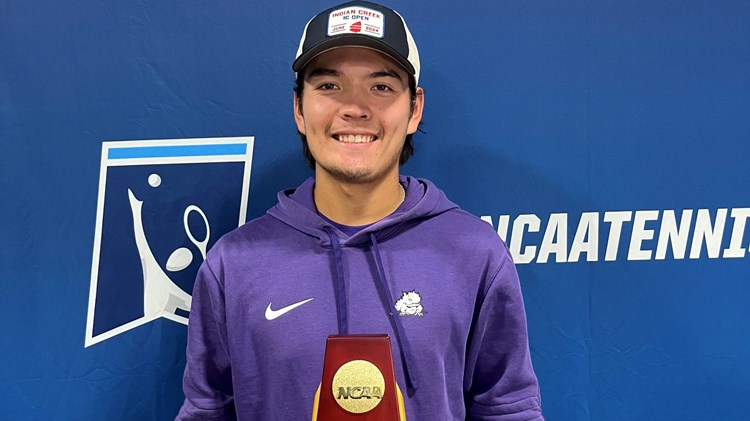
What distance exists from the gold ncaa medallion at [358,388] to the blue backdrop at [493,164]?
0.59 m

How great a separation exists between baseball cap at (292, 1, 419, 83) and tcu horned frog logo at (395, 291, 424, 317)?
0.33 meters

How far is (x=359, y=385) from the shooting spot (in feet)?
2.08

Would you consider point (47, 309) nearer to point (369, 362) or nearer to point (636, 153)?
point (369, 362)

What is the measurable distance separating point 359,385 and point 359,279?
0.81 ft

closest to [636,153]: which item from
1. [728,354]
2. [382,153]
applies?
[728,354]

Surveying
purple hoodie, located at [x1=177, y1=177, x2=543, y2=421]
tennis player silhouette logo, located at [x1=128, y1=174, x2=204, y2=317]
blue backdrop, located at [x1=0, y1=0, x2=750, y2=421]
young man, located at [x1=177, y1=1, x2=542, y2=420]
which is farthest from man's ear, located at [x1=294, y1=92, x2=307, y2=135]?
tennis player silhouette logo, located at [x1=128, y1=174, x2=204, y2=317]

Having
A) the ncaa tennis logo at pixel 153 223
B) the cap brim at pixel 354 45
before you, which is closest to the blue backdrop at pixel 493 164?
the ncaa tennis logo at pixel 153 223

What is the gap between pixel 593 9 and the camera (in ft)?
3.75

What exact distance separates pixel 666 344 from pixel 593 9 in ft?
2.24

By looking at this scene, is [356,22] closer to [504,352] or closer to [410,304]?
[410,304]

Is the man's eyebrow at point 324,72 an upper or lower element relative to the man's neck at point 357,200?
upper

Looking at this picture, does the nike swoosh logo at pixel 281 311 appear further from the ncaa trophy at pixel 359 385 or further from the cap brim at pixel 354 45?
the cap brim at pixel 354 45

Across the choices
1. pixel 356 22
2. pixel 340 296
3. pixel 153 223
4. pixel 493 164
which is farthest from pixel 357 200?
pixel 153 223

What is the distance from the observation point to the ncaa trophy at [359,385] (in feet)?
2.08
